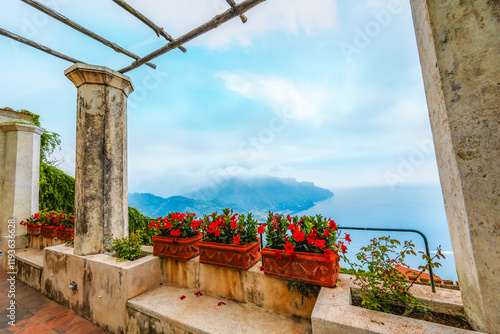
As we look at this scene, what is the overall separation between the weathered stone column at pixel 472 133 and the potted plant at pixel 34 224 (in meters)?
7.94

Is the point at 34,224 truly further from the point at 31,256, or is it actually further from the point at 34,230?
the point at 31,256

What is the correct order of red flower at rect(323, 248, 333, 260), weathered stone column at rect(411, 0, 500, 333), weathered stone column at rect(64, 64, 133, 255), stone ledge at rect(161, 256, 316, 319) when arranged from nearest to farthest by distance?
1. weathered stone column at rect(411, 0, 500, 333)
2. red flower at rect(323, 248, 333, 260)
3. stone ledge at rect(161, 256, 316, 319)
4. weathered stone column at rect(64, 64, 133, 255)

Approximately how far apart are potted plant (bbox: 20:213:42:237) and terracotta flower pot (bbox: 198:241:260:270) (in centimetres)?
539

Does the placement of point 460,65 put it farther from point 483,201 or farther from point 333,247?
point 333,247

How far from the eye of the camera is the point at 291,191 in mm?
21625

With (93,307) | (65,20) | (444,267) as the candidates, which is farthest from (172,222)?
(65,20)

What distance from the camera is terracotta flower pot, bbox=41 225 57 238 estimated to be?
4.85 meters

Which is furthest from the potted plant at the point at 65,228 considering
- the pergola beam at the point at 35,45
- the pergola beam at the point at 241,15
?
the pergola beam at the point at 241,15

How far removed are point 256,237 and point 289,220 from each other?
1.95 ft

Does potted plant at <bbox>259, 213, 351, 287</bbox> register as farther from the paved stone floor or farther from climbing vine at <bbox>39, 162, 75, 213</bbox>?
climbing vine at <bbox>39, 162, 75, 213</bbox>

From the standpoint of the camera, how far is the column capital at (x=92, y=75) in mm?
3463

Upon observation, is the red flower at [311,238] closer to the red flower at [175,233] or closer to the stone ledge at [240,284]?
the stone ledge at [240,284]

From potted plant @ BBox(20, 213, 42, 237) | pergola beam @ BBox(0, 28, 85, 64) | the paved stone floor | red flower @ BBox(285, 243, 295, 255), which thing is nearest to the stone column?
potted plant @ BBox(20, 213, 42, 237)

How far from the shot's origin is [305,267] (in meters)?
2.14
